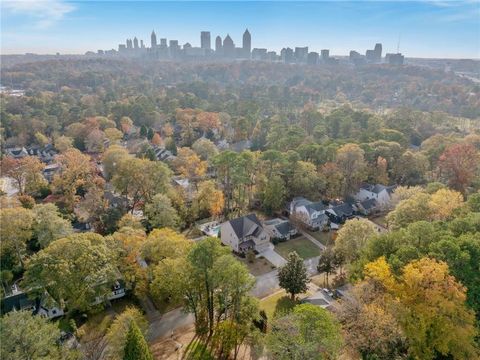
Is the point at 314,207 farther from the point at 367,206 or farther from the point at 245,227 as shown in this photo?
the point at 245,227

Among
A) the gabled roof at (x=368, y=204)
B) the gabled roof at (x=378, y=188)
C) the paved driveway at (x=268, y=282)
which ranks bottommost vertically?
the paved driveway at (x=268, y=282)

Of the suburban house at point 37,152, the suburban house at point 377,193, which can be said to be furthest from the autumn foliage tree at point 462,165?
the suburban house at point 37,152

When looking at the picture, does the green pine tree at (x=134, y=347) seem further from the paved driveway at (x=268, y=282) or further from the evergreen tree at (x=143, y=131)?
the evergreen tree at (x=143, y=131)

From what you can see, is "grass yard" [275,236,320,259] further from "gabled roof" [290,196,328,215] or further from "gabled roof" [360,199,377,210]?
"gabled roof" [360,199,377,210]

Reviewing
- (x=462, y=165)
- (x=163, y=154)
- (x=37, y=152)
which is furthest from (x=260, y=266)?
(x=37, y=152)

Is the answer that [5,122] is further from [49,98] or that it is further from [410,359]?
[410,359]

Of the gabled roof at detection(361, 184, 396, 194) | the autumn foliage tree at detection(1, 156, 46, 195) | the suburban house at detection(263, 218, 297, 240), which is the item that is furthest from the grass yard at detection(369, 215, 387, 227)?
the autumn foliage tree at detection(1, 156, 46, 195)
